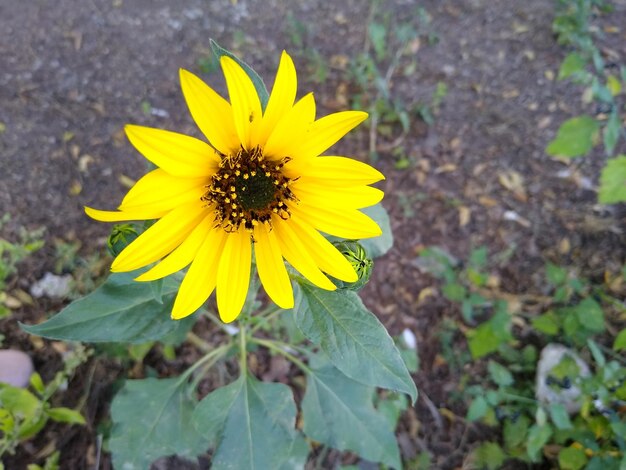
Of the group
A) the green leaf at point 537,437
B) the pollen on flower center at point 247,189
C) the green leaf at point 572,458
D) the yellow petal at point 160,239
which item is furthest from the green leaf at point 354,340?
the green leaf at point 572,458

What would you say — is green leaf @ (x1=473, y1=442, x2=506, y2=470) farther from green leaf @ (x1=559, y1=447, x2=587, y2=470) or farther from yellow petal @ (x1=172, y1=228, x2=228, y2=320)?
yellow petal @ (x1=172, y1=228, x2=228, y2=320)

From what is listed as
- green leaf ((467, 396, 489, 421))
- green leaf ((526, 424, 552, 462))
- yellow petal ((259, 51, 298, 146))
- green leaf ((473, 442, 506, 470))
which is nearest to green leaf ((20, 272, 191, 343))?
yellow petal ((259, 51, 298, 146))

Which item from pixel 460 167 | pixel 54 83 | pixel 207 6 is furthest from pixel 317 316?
pixel 207 6

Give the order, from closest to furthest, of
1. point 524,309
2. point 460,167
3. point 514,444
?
point 514,444 → point 524,309 → point 460,167

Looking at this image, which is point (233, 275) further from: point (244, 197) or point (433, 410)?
point (433, 410)

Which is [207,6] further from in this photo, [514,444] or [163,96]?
[514,444]

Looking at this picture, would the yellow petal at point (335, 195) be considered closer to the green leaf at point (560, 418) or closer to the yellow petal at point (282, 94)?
the yellow petal at point (282, 94)

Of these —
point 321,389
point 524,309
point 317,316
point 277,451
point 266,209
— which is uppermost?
point 524,309
